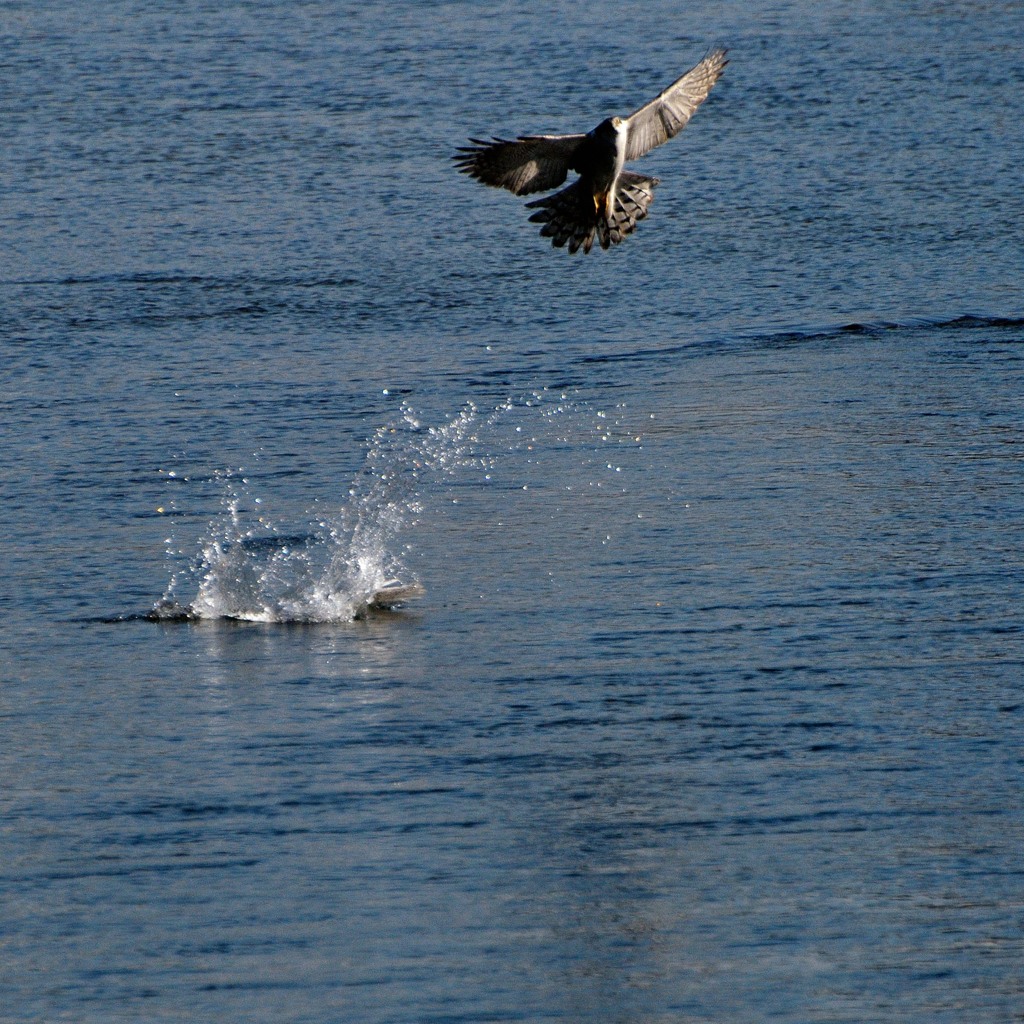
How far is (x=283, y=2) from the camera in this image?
711 inches

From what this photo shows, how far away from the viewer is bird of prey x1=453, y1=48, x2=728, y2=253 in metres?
8.01

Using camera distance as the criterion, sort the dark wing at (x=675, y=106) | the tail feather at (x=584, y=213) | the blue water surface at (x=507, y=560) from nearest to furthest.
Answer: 1. the blue water surface at (x=507, y=560)
2. the dark wing at (x=675, y=106)
3. the tail feather at (x=584, y=213)

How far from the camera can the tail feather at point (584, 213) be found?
882 centimetres

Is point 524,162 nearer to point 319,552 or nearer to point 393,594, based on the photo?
point 319,552

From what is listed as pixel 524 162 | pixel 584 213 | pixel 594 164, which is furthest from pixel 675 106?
pixel 584 213

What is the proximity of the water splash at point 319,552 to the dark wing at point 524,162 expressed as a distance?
1181 mm

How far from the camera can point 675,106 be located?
316 inches

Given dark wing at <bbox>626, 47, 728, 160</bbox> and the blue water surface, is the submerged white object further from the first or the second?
dark wing at <bbox>626, 47, 728, 160</bbox>

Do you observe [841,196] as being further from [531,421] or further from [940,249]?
[531,421]

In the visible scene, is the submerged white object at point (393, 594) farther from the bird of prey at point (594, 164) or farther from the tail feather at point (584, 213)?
the tail feather at point (584, 213)

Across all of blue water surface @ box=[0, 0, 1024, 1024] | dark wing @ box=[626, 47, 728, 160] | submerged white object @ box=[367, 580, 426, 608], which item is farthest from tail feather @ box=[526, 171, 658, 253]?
submerged white object @ box=[367, 580, 426, 608]

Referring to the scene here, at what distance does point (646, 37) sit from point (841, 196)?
4533 millimetres

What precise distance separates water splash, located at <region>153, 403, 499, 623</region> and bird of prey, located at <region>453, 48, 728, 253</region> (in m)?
1.07

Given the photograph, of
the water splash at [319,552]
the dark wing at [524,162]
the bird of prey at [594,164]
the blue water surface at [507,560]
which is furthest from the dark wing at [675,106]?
the water splash at [319,552]
